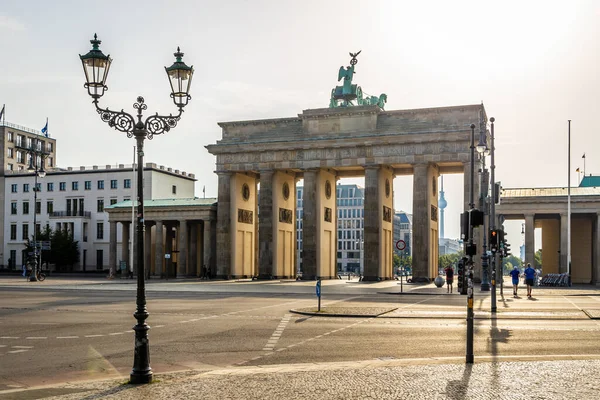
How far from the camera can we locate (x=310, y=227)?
242ft

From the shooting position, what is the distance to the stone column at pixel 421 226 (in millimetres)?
67625

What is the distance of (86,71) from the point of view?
14555mm

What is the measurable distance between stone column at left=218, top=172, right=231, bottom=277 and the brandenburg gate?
0.36 feet

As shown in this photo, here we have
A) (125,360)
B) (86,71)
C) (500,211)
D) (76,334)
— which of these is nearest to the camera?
(86,71)

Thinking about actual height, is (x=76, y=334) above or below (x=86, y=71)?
below

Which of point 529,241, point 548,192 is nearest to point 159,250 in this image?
point 529,241

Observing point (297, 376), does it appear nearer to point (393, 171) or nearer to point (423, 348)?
point (423, 348)

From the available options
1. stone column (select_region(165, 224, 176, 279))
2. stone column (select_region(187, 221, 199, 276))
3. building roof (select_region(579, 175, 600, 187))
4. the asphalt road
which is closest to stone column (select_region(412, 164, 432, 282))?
stone column (select_region(187, 221, 199, 276))

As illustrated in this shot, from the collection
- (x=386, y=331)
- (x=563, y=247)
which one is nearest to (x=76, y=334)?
(x=386, y=331)

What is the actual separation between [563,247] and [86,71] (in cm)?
6184

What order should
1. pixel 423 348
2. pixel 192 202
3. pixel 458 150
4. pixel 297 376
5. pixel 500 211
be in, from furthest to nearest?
pixel 192 202 < pixel 500 211 < pixel 458 150 < pixel 423 348 < pixel 297 376

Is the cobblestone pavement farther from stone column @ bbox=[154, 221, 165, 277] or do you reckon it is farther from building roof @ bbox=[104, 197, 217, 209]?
stone column @ bbox=[154, 221, 165, 277]

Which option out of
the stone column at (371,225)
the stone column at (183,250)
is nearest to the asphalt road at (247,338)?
the stone column at (371,225)

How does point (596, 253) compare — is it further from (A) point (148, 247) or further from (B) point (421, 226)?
(A) point (148, 247)
